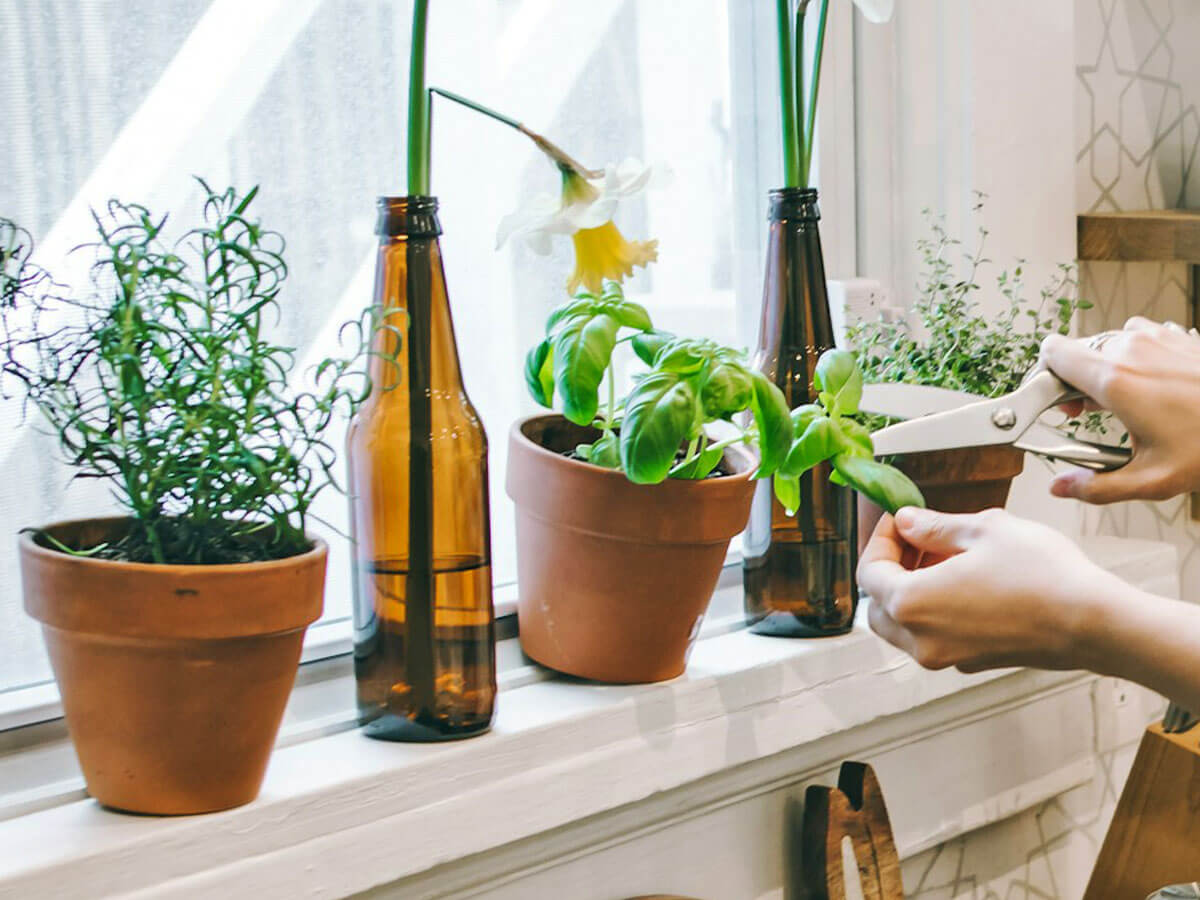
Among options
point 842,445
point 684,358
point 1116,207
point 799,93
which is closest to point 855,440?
point 842,445

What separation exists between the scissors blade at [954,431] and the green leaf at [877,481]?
1.0 inches

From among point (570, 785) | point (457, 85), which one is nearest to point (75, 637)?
point (570, 785)

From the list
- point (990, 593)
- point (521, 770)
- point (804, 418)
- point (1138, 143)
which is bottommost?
point (521, 770)

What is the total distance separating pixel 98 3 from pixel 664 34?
472mm

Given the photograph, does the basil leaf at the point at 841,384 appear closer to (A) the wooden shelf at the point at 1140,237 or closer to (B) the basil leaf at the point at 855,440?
(B) the basil leaf at the point at 855,440

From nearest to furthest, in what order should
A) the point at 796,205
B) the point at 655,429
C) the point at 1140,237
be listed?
the point at 655,429, the point at 796,205, the point at 1140,237

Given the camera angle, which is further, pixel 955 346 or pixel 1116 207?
pixel 1116 207

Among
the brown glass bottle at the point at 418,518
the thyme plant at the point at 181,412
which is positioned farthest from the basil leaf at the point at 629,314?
the thyme plant at the point at 181,412

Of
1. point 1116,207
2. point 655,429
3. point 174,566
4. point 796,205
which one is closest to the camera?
point 174,566

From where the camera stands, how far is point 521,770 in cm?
83

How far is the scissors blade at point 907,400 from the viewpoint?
878 millimetres

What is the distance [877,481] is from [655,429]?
0.48 feet

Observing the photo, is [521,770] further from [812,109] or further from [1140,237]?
[1140,237]

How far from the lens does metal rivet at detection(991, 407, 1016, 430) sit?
0.84 metres
